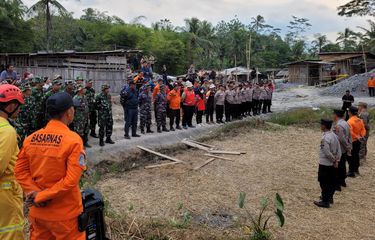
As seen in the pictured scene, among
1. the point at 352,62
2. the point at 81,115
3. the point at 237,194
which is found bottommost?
the point at 237,194

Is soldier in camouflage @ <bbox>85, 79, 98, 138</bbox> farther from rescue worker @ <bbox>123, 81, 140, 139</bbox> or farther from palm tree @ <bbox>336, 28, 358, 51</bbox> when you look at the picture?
palm tree @ <bbox>336, 28, 358, 51</bbox>

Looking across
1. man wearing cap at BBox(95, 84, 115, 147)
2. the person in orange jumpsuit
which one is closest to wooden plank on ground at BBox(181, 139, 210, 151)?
man wearing cap at BBox(95, 84, 115, 147)

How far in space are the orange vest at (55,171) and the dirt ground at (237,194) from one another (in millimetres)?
2000

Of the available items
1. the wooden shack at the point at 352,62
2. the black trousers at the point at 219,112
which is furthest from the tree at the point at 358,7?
the black trousers at the point at 219,112

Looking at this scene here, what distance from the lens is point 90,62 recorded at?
21.4 meters

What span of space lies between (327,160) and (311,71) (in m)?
33.3

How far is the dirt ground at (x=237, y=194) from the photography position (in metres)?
6.22

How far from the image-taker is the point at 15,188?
3277 mm

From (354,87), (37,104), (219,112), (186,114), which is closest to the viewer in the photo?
(37,104)

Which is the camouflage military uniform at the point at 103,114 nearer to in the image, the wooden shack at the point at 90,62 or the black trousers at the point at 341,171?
the black trousers at the point at 341,171

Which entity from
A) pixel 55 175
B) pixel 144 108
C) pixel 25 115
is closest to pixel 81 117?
pixel 25 115

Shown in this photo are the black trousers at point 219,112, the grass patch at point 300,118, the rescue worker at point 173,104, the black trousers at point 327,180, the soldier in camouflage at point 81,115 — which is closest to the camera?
the black trousers at point 327,180

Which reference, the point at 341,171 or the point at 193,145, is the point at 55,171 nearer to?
the point at 341,171

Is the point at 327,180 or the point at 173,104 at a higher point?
the point at 173,104
